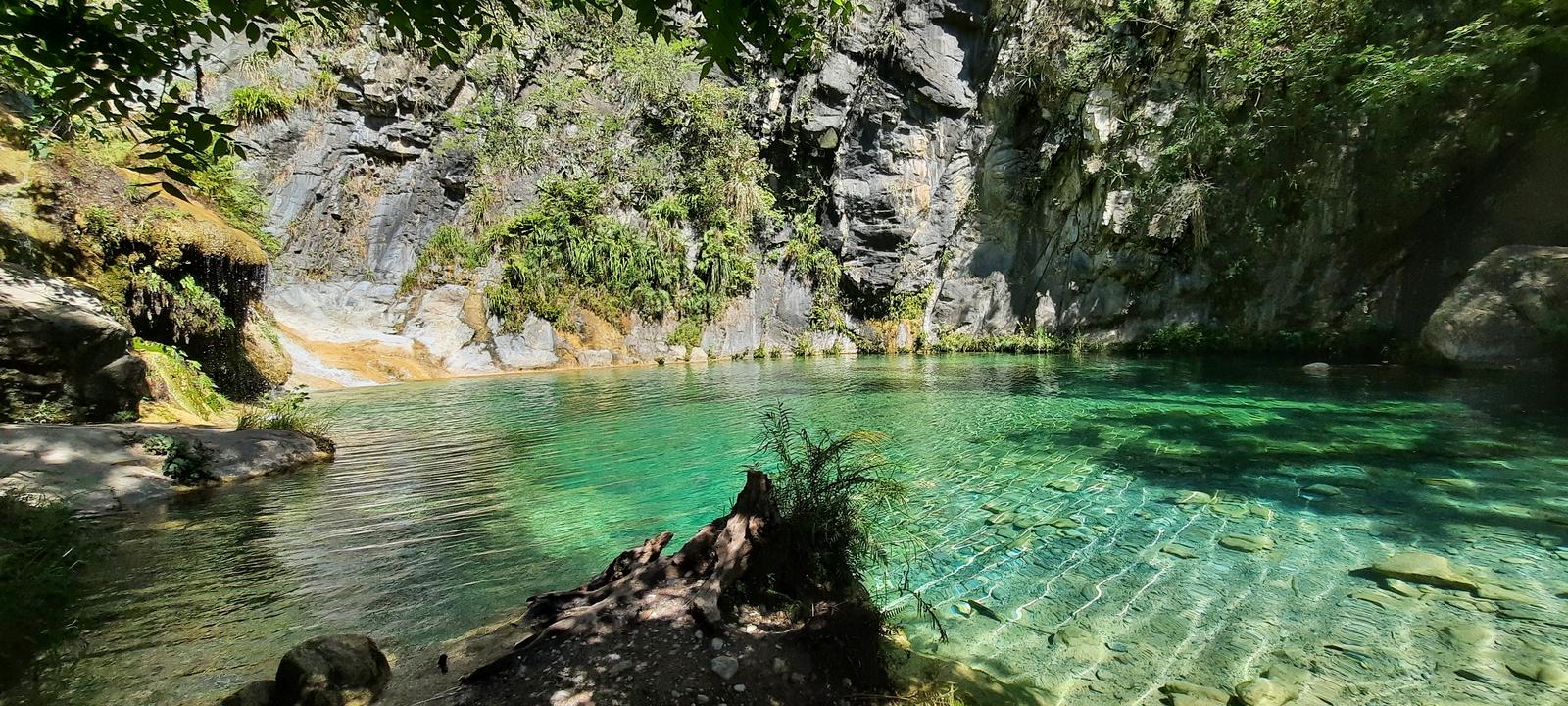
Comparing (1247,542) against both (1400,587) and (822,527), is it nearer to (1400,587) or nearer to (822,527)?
(1400,587)

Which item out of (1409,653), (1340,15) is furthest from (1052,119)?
(1409,653)

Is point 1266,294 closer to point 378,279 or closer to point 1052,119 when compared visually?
point 1052,119

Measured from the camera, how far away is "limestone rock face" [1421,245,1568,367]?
895cm

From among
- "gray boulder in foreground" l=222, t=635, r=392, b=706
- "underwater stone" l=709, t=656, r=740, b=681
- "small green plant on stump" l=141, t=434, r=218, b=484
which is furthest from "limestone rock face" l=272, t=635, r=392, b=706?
"small green plant on stump" l=141, t=434, r=218, b=484

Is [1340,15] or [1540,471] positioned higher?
[1340,15]

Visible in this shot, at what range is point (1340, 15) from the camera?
13797 millimetres

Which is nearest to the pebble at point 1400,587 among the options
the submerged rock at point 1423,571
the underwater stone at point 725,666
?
the submerged rock at point 1423,571

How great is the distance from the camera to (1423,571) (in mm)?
3602

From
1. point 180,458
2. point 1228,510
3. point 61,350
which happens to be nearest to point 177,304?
point 61,350

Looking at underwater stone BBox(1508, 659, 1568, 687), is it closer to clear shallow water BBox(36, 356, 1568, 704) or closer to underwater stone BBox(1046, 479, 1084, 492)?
clear shallow water BBox(36, 356, 1568, 704)

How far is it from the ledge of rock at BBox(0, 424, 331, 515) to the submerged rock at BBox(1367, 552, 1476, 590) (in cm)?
962

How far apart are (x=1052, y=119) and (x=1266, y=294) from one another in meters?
10.5

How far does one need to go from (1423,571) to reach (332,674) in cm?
592

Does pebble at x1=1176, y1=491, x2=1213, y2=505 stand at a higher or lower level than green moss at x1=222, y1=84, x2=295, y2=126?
lower
